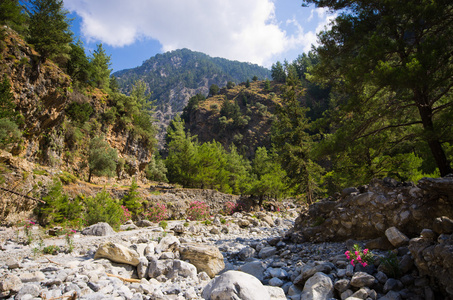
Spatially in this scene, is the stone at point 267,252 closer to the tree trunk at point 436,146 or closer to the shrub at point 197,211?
the tree trunk at point 436,146

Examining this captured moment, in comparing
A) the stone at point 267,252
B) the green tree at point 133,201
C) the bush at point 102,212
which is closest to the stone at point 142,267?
the stone at point 267,252

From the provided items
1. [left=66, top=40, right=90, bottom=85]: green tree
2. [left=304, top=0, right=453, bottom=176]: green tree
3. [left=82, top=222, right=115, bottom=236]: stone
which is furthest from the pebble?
[left=66, top=40, right=90, bottom=85]: green tree

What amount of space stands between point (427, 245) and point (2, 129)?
14.9 metres

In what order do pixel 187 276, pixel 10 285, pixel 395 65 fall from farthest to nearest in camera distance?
pixel 395 65
pixel 187 276
pixel 10 285

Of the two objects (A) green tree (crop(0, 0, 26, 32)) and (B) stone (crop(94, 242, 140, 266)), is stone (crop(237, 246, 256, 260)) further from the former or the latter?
(A) green tree (crop(0, 0, 26, 32))

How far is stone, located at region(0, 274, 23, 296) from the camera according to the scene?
2.88 meters

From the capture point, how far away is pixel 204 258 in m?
5.11

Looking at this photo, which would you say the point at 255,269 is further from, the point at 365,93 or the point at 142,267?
the point at 365,93

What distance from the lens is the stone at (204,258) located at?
16.3ft

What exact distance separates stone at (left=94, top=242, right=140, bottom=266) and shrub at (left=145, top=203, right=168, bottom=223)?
9.25m

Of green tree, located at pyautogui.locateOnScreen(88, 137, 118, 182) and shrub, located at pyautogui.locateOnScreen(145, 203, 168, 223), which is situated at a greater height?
green tree, located at pyautogui.locateOnScreen(88, 137, 118, 182)

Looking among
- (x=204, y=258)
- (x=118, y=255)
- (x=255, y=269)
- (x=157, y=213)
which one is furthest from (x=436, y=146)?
(x=157, y=213)

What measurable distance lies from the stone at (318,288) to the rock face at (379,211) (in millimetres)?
2860

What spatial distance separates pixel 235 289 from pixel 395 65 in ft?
24.7
